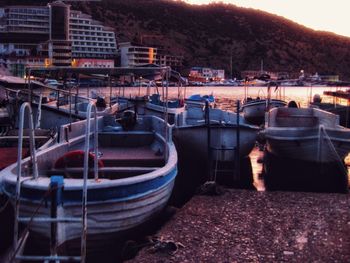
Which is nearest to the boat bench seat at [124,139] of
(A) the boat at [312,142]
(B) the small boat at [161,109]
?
(A) the boat at [312,142]

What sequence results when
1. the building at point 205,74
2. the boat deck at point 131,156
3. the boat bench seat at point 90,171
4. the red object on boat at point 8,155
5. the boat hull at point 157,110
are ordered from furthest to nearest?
the building at point 205,74 < the boat hull at point 157,110 < the boat deck at point 131,156 < the red object on boat at point 8,155 < the boat bench seat at point 90,171

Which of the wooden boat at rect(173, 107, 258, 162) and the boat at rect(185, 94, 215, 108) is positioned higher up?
the boat at rect(185, 94, 215, 108)

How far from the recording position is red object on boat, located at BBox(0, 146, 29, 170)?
10711 mm

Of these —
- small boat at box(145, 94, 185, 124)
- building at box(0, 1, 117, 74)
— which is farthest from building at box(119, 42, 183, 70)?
small boat at box(145, 94, 185, 124)

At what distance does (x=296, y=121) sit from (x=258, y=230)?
1042 centimetres

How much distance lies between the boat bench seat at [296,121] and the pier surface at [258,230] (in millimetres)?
7089

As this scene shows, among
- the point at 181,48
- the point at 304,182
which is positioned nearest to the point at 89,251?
the point at 304,182

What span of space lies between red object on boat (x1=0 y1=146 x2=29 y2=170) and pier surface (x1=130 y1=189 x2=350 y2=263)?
390cm

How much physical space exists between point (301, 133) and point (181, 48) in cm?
17561

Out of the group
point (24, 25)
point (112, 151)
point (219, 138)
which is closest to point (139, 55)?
point (24, 25)

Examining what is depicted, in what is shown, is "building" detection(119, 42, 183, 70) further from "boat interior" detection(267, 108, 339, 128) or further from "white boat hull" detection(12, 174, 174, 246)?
"white boat hull" detection(12, 174, 174, 246)

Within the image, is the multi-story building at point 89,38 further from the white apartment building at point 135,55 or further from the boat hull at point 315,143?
the boat hull at point 315,143

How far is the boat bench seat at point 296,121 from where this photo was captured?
18156 mm

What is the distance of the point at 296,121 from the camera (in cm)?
1847
